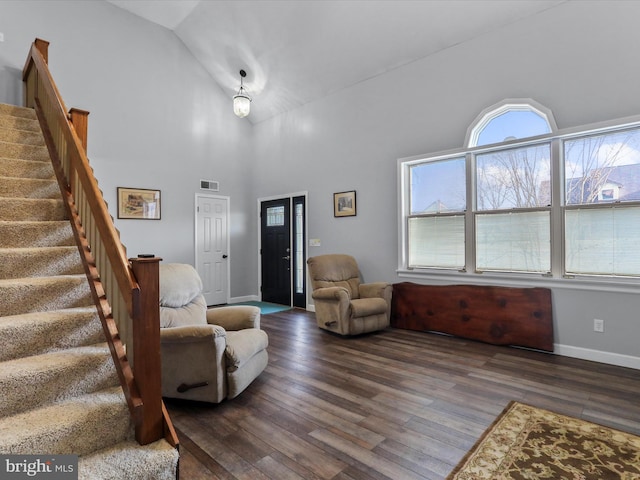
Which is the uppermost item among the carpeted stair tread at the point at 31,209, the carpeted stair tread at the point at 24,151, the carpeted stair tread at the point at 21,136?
the carpeted stair tread at the point at 21,136

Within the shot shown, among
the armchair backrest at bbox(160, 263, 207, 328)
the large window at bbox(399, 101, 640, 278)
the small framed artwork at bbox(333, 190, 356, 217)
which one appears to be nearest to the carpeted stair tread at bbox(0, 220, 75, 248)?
the armchair backrest at bbox(160, 263, 207, 328)

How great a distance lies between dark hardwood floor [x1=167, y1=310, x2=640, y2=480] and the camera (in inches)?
77.0

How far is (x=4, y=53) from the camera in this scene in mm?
4719

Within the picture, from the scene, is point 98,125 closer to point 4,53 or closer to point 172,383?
point 4,53

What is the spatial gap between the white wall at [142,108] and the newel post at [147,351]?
4.50 metres

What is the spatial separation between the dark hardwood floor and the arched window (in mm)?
2449

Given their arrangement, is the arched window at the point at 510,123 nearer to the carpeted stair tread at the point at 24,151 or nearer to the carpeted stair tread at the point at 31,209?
the carpeted stair tread at the point at 31,209

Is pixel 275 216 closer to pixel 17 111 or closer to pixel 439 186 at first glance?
pixel 439 186

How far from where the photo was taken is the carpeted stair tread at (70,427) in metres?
1.47

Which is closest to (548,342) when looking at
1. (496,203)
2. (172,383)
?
(496,203)

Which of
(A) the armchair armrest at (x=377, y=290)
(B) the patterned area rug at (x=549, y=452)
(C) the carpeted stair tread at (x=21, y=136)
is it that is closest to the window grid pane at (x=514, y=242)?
(A) the armchair armrest at (x=377, y=290)

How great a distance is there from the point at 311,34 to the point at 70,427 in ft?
17.1

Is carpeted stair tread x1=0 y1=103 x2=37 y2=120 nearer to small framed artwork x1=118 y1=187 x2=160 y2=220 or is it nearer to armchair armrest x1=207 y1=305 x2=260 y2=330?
small framed artwork x1=118 y1=187 x2=160 y2=220

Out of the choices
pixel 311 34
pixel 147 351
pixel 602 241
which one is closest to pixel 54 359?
pixel 147 351
